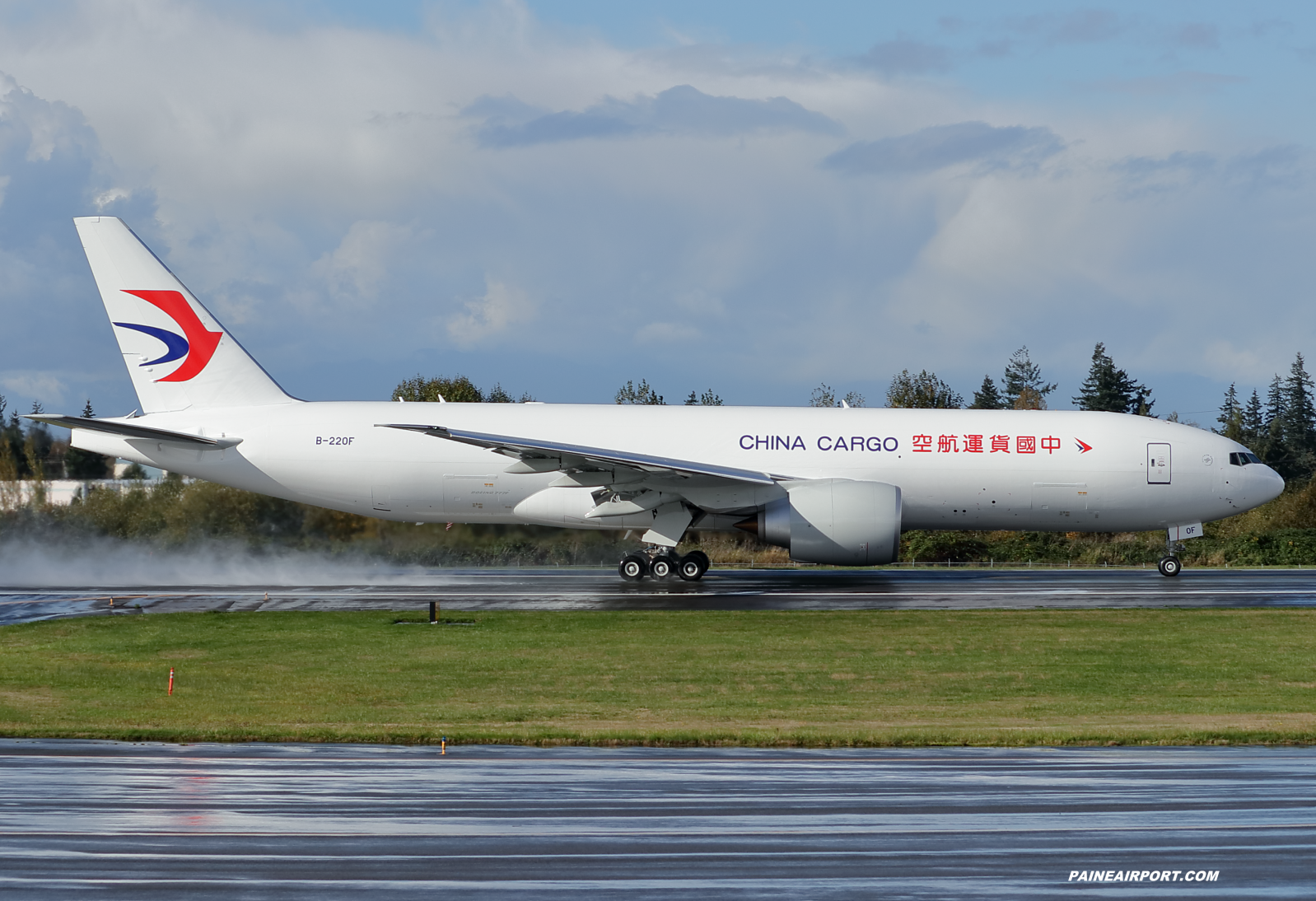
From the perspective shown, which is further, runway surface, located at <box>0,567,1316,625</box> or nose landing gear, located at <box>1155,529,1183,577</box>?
nose landing gear, located at <box>1155,529,1183,577</box>

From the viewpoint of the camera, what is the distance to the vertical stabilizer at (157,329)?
30.7 metres

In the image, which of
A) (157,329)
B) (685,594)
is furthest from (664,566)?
(157,329)

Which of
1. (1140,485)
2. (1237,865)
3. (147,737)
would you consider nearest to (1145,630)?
(1140,485)

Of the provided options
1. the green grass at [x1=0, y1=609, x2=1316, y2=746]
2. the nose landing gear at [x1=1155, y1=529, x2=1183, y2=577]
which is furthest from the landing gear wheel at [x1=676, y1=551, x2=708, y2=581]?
the nose landing gear at [x1=1155, y1=529, x2=1183, y2=577]

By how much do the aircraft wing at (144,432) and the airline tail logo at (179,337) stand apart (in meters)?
1.83

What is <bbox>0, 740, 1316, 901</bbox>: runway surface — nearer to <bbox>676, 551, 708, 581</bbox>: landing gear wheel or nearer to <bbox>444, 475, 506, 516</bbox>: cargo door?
<bbox>676, 551, 708, 581</bbox>: landing gear wheel

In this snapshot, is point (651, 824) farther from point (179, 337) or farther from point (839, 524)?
point (179, 337)

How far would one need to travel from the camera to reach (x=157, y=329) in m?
30.9

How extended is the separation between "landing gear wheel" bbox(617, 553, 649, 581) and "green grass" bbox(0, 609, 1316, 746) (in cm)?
599

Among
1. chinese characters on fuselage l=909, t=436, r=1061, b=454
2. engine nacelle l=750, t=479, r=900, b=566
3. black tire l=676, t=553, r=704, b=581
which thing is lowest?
black tire l=676, t=553, r=704, b=581

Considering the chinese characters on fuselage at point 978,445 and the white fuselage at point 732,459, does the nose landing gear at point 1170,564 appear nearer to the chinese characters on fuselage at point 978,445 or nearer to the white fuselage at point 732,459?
the white fuselage at point 732,459

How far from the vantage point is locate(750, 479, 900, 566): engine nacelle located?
27.6 m

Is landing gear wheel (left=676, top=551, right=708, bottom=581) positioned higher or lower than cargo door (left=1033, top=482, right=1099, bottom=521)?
lower

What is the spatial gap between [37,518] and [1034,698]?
28.5 metres
